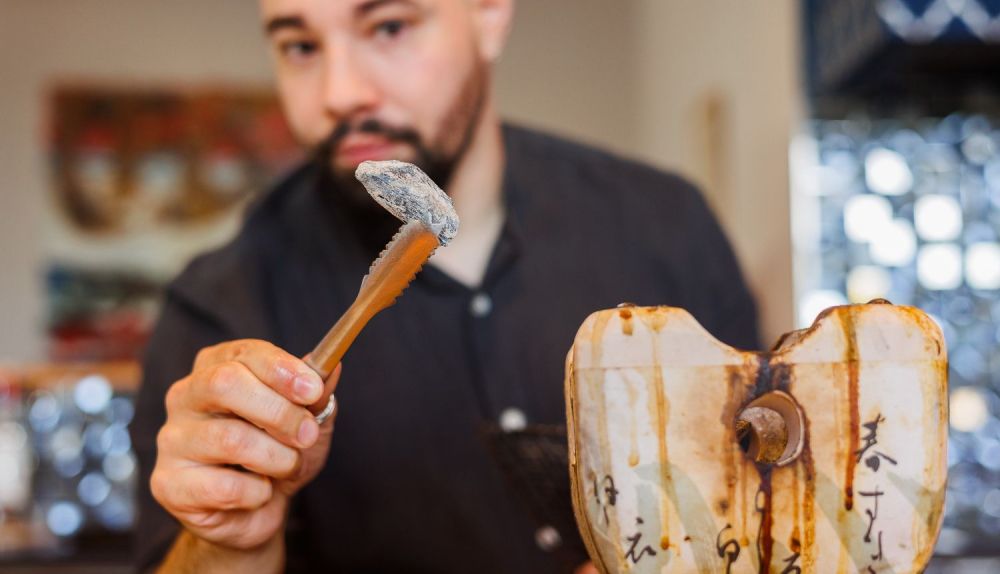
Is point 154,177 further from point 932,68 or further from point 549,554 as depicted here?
point 549,554

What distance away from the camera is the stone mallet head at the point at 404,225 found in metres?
0.61

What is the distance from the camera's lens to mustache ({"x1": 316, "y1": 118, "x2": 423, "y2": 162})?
42.8 inches

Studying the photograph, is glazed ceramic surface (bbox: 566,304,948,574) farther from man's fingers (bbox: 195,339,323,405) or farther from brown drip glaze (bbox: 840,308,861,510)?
man's fingers (bbox: 195,339,323,405)

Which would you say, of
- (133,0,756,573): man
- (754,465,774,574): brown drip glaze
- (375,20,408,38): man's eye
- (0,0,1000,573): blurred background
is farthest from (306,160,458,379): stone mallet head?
(0,0,1000,573): blurred background

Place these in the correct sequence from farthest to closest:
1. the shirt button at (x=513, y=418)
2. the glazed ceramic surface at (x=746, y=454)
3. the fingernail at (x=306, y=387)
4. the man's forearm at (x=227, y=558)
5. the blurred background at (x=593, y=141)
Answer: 1. the blurred background at (x=593, y=141)
2. the shirt button at (x=513, y=418)
3. the man's forearm at (x=227, y=558)
4. the fingernail at (x=306, y=387)
5. the glazed ceramic surface at (x=746, y=454)

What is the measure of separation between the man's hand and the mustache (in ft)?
1.16

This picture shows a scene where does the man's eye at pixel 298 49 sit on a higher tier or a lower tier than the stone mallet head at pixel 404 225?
higher

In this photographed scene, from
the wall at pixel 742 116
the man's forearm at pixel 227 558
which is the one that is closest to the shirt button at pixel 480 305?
the man's forearm at pixel 227 558

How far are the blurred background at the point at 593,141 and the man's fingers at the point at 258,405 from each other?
1432 millimetres

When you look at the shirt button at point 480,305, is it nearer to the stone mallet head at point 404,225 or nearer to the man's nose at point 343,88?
the man's nose at point 343,88

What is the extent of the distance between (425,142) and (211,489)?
531 millimetres

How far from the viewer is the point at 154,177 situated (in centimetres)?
414

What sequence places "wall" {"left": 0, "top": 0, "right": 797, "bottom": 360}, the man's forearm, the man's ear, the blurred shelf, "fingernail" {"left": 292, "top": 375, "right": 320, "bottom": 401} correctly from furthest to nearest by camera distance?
"wall" {"left": 0, "top": 0, "right": 797, "bottom": 360} < the blurred shelf < the man's ear < the man's forearm < "fingernail" {"left": 292, "top": 375, "right": 320, "bottom": 401}

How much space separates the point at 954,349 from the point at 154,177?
305cm
